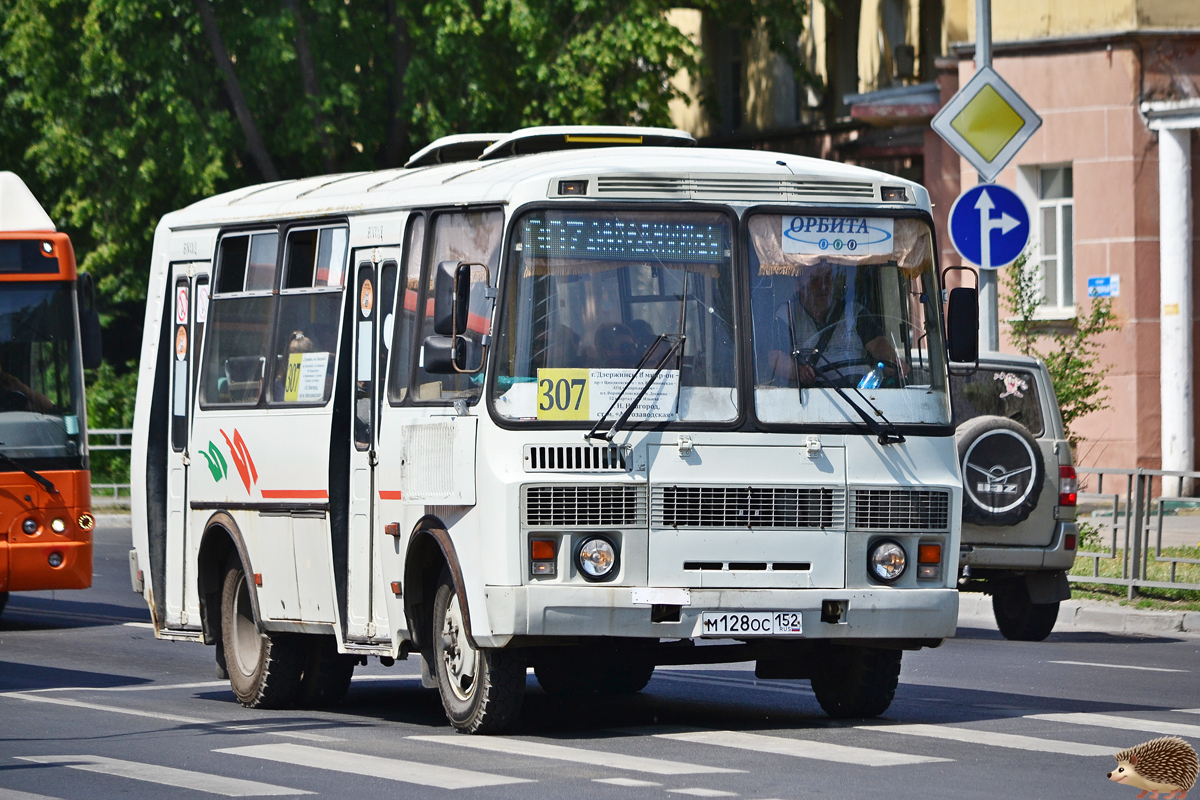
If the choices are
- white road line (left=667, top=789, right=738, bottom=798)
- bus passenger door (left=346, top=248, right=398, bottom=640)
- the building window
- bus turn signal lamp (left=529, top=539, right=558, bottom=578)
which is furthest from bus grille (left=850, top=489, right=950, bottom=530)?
the building window

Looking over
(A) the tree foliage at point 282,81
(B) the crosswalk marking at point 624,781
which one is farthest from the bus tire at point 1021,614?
(A) the tree foliage at point 282,81

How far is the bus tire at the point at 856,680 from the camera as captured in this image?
35.1ft

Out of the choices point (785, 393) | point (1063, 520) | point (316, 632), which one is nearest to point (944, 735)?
point (785, 393)

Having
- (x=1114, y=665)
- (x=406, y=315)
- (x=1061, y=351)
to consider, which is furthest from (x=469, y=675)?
(x=1061, y=351)

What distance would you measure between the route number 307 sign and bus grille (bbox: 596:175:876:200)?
86 centimetres

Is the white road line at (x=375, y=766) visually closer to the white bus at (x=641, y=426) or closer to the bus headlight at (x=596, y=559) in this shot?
the white bus at (x=641, y=426)

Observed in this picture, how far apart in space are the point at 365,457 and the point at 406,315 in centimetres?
80

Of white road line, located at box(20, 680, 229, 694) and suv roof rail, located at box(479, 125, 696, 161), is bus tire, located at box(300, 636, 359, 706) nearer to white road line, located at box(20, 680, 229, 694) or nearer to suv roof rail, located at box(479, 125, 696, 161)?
white road line, located at box(20, 680, 229, 694)

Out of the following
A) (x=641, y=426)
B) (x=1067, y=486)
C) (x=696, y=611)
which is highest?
(x=641, y=426)

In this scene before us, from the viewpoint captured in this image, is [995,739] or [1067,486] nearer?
[995,739]

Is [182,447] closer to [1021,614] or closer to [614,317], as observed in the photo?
[614,317]

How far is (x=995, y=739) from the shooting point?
32.2 feet

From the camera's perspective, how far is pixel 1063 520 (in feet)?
49.9

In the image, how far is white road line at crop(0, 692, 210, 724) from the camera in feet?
36.7
